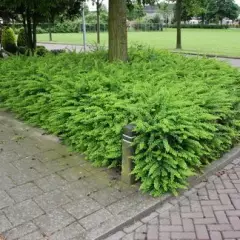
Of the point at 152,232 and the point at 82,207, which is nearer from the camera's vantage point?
the point at 152,232

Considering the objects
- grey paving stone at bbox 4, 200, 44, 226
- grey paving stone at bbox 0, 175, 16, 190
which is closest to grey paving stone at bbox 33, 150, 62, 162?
grey paving stone at bbox 0, 175, 16, 190

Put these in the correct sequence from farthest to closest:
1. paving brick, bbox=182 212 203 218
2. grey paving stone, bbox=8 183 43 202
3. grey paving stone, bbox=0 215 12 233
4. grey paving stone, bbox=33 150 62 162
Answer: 1. grey paving stone, bbox=33 150 62 162
2. grey paving stone, bbox=8 183 43 202
3. paving brick, bbox=182 212 203 218
4. grey paving stone, bbox=0 215 12 233

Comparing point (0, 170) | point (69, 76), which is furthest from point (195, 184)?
point (69, 76)

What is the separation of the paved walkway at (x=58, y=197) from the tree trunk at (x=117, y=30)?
9.33 ft

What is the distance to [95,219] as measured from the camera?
2.87m

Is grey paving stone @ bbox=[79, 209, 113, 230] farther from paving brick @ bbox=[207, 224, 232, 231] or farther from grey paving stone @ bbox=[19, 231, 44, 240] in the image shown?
paving brick @ bbox=[207, 224, 232, 231]

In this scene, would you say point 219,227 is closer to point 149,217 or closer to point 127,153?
point 149,217

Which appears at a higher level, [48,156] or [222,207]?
[48,156]

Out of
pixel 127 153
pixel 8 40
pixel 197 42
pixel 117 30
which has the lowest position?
pixel 127 153

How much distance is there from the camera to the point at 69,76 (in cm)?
503

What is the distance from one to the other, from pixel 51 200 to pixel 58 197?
0.08 m

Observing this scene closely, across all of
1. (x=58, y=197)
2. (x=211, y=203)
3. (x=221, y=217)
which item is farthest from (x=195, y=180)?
(x=58, y=197)

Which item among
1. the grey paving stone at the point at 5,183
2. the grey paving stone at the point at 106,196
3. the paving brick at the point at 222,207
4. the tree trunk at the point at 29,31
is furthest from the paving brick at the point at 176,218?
the tree trunk at the point at 29,31

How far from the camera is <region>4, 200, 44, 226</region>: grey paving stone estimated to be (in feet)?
9.37
